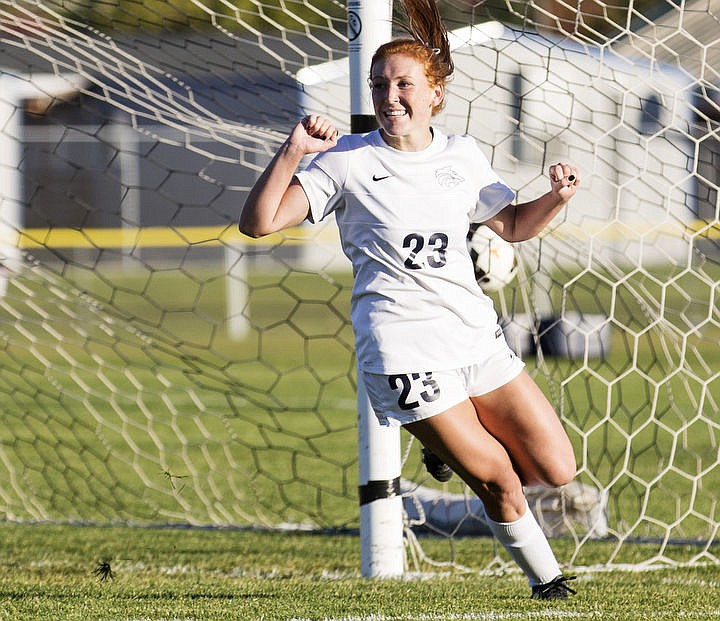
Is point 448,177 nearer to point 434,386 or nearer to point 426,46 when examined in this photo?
point 426,46

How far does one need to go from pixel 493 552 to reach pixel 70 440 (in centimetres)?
376

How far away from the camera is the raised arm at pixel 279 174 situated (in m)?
3.10

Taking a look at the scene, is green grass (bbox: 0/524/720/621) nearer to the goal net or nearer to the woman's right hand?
the goal net

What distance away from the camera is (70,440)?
312 inches

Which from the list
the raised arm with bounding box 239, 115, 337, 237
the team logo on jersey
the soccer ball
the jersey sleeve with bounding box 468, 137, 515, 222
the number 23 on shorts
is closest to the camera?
the raised arm with bounding box 239, 115, 337, 237

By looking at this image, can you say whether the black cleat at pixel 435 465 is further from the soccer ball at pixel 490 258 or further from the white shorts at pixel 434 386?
the soccer ball at pixel 490 258

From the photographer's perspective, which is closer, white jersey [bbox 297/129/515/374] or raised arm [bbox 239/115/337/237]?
raised arm [bbox 239/115/337/237]

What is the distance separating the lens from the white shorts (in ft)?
10.6

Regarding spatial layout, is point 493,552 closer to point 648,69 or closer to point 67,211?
point 648,69

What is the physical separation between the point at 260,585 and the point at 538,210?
1724 millimetres

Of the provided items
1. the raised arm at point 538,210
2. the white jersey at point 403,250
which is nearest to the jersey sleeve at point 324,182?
the white jersey at point 403,250

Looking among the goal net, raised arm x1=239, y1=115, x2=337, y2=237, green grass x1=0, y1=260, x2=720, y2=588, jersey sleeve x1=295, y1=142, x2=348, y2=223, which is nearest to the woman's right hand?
raised arm x1=239, y1=115, x2=337, y2=237

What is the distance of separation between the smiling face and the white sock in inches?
45.8

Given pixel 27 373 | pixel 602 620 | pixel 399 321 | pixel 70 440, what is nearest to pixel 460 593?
pixel 602 620
